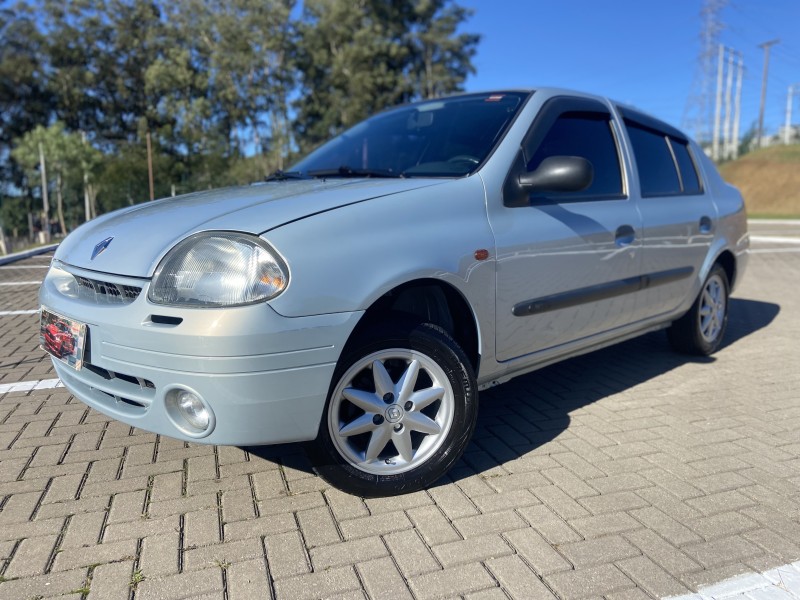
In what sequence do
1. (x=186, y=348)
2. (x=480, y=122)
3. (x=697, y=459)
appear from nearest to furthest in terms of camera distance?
(x=186, y=348), (x=697, y=459), (x=480, y=122)

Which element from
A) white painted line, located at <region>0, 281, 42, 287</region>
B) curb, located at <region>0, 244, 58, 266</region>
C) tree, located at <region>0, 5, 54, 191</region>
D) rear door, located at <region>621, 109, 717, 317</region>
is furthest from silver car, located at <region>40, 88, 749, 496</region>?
tree, located at <region>0, 5, 54, 191</region>

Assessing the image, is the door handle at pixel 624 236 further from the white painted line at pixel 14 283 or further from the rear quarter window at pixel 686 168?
the white painted line at pixel 14 283

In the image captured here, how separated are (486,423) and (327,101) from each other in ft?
128

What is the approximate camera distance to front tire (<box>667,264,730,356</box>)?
14.6 ft

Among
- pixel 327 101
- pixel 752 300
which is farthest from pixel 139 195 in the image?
pixel 752 300

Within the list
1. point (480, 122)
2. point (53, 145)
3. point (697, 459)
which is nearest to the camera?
point (697, 459)

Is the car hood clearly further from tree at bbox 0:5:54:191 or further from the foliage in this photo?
tree at bbox 0:5:54:191

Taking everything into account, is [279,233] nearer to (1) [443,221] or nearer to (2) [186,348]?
(2) [186,348]

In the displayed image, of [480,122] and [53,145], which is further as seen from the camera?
[53,145]

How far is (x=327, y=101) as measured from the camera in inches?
1556

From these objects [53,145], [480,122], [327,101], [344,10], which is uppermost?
[344,10]

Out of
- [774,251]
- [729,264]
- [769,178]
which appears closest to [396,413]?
[729,264]

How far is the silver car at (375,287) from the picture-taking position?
2.11 meters

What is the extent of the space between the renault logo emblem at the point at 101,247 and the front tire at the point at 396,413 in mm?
1093
